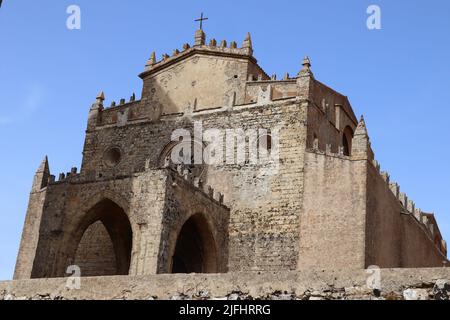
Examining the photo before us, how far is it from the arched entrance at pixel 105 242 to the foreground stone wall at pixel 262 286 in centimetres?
1214

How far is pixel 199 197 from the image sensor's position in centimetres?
2194

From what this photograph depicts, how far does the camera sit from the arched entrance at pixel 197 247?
22.4m

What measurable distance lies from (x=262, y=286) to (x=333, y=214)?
1337cm

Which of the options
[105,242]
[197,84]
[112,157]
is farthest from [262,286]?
[112,157]

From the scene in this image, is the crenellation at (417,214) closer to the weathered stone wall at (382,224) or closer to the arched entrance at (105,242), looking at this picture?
the weathered stone wall at (382,224)

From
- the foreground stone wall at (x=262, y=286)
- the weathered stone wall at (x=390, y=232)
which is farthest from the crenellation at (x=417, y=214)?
the foreground stone wall at (x=262, y=286)

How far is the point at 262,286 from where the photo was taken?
27.6 feet

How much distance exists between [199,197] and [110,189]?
9.38 feet

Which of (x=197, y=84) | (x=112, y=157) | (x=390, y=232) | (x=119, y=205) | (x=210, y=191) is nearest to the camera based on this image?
(x=119, y=205)

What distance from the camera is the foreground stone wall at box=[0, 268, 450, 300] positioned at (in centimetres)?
755

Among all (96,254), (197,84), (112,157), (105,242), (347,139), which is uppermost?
(197,84)

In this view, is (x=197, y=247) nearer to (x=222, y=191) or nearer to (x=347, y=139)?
(x=222, y=191)
